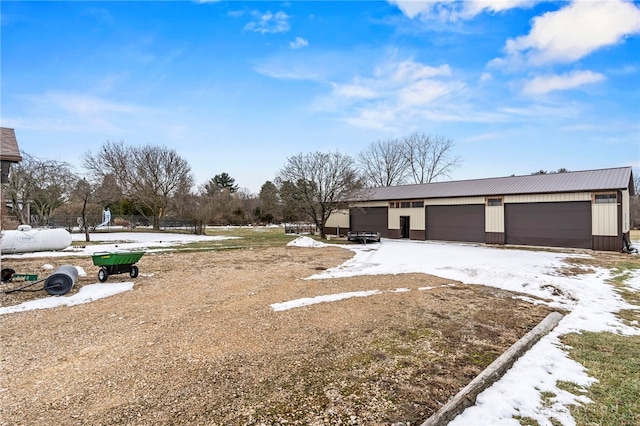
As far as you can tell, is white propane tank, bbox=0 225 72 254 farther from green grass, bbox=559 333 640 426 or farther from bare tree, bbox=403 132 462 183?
bare tree, bbox=403 132 462 183

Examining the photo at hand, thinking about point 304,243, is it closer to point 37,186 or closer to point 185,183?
point 37,186

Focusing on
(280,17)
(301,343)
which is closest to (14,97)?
(280,17)

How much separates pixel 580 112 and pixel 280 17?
17785 mm

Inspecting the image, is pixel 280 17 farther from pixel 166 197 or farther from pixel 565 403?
pixel 166 197

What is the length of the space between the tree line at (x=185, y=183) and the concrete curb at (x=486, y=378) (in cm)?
1876

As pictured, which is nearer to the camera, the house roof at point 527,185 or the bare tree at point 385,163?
the house roof at point 527,185

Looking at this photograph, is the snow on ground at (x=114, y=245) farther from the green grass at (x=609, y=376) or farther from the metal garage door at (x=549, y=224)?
the metal garage door at (x=549, y=224)

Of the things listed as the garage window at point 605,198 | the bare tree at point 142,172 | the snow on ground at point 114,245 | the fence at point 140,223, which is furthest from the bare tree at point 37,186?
the garage window at point 605,198

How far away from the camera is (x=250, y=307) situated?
6.22m

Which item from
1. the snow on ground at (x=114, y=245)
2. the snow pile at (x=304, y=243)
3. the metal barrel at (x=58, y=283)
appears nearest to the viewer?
the metal barrel at (x=58, y=283)

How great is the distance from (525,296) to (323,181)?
17.2m

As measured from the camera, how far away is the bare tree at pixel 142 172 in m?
30.5

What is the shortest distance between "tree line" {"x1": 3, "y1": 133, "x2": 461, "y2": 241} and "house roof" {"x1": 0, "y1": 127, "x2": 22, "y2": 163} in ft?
29.1

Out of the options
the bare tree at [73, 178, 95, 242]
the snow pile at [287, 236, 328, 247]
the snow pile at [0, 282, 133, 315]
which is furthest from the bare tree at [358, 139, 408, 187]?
the snow pile at [0, 282, 133, 315]
